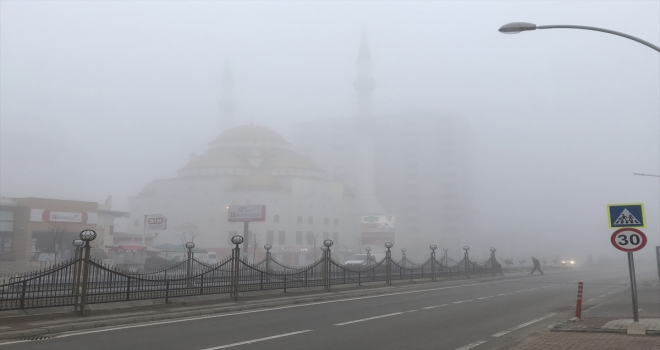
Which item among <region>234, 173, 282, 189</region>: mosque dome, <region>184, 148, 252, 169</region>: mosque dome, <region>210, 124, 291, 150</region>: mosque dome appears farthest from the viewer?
<region>210, 124, 291, 150</region>: mosque dome

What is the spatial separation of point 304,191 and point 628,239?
292ft

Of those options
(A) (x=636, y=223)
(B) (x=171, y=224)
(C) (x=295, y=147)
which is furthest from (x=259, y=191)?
(A) (x=636, y=223)

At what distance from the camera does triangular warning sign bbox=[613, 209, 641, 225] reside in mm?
11999

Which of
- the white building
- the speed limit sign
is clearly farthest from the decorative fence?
the white building

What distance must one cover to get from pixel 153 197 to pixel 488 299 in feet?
306

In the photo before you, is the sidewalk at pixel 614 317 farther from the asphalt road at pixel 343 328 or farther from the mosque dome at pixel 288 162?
the mosque dome at pixel 288 162

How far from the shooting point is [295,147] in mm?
134125

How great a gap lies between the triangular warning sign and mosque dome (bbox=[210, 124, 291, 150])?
10358 centimetres

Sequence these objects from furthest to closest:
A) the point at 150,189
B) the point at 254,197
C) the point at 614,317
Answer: the point at 150,189, the point at 254,197, the point at 614,317

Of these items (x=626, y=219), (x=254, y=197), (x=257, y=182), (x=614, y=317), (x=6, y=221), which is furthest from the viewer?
(x=257, y=182)

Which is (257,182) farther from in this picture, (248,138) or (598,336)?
(598,336)

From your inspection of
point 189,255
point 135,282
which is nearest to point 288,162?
point 189,255

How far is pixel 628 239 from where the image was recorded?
470 inches

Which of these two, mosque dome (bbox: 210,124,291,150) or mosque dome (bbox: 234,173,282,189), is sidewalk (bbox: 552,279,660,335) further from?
mosque dome (bbox: 210,124,291,150)
